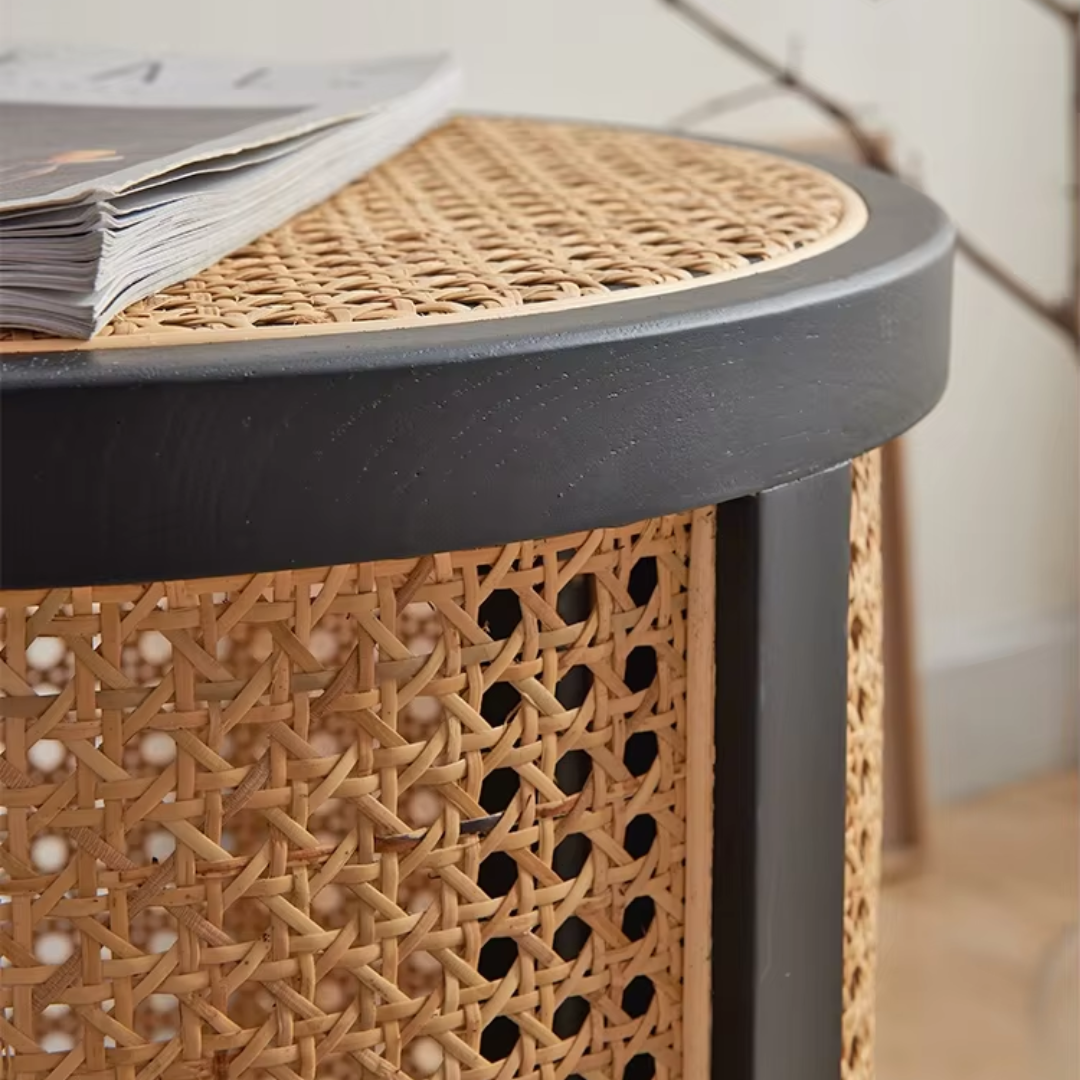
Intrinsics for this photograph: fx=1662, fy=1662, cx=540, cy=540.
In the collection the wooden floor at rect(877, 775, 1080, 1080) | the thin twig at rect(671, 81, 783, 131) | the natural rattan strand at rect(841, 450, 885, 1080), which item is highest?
the thin twig at rect(671, 81, 783, 131)

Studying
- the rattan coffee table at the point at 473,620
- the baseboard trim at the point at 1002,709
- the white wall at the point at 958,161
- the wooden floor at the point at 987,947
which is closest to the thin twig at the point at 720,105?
the white wall at the point at 958,161

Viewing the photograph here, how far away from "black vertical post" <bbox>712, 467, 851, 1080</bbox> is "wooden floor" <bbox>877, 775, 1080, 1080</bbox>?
30.2 inches

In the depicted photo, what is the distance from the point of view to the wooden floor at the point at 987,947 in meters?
1.27

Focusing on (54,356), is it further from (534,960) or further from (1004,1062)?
(1004,1062)

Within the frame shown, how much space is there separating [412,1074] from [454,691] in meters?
0.13

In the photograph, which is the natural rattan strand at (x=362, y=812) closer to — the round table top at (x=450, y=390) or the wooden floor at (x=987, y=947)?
the round table top at (x=450, y=390)

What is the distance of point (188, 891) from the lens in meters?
0.46

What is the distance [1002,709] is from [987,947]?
0.34 metres

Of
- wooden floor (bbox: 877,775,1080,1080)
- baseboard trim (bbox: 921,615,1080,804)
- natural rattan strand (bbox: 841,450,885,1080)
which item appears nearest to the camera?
natural rattan strand (bbox: 841,450,885,1080)

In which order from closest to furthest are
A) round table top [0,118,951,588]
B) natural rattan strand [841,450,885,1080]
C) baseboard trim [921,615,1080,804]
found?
round table top [0,118,951,588], natural rattan strand [841,450,885,1080], baseboard trim [921,615,1080,804]

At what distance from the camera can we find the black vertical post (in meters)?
0.50

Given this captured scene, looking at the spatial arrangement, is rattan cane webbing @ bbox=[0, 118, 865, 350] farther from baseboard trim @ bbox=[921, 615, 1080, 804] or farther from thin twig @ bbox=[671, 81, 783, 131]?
baseboard trim @ bbox=[921, 615, 1080, 804]

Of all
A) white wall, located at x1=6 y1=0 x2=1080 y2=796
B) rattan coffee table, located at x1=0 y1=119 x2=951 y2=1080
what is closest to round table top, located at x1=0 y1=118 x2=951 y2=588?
rattan coffee table, located at x1=0 y1=119 x2=951 y2=1080

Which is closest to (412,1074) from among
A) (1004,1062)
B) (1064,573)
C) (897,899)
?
(1004,1062)
